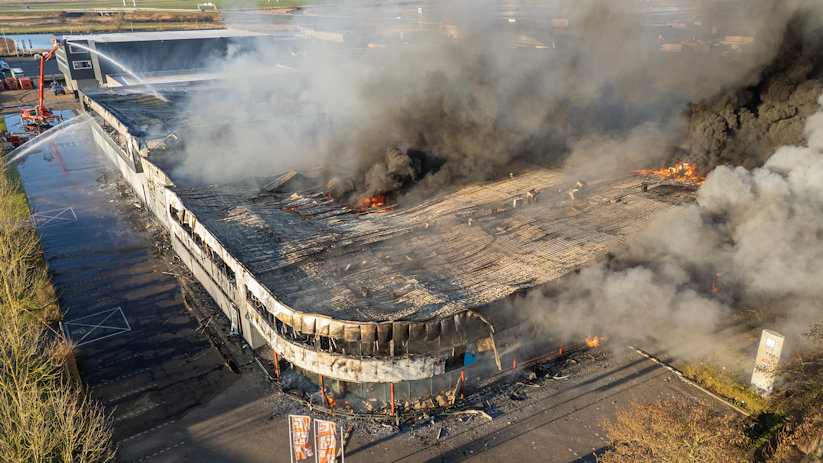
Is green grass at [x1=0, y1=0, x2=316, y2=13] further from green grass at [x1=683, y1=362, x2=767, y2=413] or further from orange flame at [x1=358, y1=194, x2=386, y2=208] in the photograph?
green grass at [x1=683, y1=362, x2=767, y2=413]

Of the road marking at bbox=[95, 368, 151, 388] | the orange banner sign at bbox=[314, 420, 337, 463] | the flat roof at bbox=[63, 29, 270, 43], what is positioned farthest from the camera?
the flat roof at bbox=[63, 29, 270, 43]

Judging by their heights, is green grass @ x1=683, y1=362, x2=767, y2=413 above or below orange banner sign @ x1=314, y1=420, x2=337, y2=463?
below

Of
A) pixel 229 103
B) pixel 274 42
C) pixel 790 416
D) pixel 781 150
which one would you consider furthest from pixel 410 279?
pixel 274 42

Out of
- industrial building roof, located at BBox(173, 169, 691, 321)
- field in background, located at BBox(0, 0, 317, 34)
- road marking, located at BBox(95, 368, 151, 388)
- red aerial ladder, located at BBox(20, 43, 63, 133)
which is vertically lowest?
road marking, located at BBox(95, 368, 151, 388)

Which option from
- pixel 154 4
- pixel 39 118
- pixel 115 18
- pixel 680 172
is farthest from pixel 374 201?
pixel 154 4

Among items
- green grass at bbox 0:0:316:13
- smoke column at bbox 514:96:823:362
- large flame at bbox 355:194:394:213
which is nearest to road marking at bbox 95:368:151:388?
large flame at bbox 355:194:394:213

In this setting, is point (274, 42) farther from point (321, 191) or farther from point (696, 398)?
point (696, 398)
